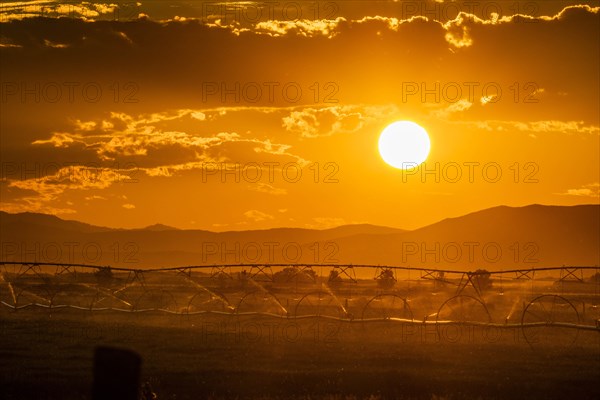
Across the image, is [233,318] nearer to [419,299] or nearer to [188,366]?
[188,366]

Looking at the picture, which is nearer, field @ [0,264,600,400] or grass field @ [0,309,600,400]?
grass field @ [0,309,600,400]

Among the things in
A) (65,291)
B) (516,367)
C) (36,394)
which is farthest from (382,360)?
(65,291)

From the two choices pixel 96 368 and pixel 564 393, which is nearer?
pixel 96 368

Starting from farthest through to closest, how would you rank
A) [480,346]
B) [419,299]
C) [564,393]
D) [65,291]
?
[65,291] → [419,299] → [480,346] → [564,393]

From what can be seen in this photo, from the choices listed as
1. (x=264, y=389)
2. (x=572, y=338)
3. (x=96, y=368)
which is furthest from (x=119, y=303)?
(x=96, y=368)

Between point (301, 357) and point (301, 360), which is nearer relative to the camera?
point (301, 360)

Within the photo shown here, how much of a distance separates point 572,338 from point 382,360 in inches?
1037

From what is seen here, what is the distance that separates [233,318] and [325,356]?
131 feet

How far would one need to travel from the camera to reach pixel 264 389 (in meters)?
35.2

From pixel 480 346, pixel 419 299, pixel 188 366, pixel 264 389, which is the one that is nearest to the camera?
pixel 264 389

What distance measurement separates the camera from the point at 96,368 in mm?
11523

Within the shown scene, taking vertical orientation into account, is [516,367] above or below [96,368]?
below

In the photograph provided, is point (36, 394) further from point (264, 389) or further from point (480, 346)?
point (480, 346)

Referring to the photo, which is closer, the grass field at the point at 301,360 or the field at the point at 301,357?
the grass field at the point at 301,360
